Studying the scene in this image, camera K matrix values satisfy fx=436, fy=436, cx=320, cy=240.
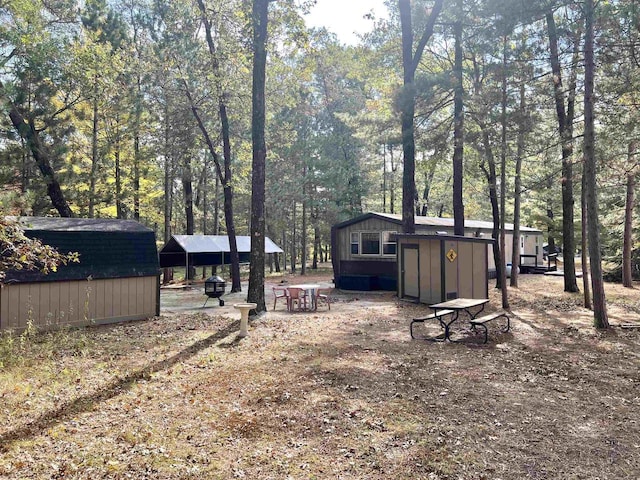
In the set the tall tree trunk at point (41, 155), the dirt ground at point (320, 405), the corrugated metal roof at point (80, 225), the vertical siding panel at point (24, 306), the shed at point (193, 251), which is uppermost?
the tall tree trunk at point (41, 155)

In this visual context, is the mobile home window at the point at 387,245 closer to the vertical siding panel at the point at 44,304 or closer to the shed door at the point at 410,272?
the shed door at the point at 410,272

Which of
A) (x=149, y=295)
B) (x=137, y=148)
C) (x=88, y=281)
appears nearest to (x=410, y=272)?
(x=149, y=295)

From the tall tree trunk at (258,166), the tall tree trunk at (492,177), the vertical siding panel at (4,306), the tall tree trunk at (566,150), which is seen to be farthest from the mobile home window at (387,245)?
the vertical siding panel at (4,306)

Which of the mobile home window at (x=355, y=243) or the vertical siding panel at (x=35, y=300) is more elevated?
the mobile home window at (x=355, y=243)

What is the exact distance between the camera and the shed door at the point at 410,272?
1293 cm

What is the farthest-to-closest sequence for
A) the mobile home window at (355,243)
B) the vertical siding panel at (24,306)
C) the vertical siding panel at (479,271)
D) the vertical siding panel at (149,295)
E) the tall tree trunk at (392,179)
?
the tall tree trunk at (392,179) < the mobile home window at (355,243) < the vertical siding panel at (479,271) < the vertical siding panel at (149,295) < the vertical siding panel at (24,306)

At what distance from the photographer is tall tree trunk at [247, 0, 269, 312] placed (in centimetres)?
1022

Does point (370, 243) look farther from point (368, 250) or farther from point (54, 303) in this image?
point (54, 303)

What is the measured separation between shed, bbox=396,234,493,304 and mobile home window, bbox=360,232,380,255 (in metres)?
3.34

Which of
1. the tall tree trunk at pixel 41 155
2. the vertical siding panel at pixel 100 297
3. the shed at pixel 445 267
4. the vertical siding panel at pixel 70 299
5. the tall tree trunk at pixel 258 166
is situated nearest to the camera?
the vertical siding panel at pixel 70 299

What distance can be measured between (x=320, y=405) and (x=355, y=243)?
12456 mm

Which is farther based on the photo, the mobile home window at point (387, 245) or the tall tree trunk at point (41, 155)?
the mobile home window at point (387, 245)

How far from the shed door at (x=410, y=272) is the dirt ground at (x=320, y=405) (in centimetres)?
442

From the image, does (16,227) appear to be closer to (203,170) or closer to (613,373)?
(613,373)
